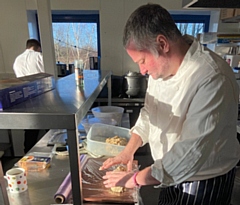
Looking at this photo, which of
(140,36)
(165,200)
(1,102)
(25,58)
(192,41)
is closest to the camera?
(1,102)

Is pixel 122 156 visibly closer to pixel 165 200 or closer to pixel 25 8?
pixel 165 200

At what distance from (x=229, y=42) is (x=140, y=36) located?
2.41 m

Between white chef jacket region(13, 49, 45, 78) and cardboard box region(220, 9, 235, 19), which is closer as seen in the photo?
cardboard box region(220, 9, 235, 19)

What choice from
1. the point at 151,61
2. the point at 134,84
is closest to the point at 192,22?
the point at 134,84

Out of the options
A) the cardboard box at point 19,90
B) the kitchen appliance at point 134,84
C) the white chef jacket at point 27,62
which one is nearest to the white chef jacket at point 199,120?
the cardboard box at point 19,90

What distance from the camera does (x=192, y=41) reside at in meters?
0.84

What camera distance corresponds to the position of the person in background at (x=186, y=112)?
2.18 feet

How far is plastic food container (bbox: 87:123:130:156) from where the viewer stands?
1.18m

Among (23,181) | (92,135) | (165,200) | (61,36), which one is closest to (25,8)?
(61,36)

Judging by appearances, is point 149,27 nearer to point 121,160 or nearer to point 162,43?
point 162,43

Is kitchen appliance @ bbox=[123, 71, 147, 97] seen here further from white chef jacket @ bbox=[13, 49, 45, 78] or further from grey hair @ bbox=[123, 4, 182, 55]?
grey hair @ bbox=[123, 4, 182, 55]

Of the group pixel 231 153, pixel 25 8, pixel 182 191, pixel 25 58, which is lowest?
pixel 182 191

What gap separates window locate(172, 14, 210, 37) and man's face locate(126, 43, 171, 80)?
2630 mm

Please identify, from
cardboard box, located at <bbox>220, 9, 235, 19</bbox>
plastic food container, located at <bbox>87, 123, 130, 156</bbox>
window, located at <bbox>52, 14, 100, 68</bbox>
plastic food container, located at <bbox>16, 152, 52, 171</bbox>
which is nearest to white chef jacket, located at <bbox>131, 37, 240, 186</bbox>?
plastic food container, located at <bbox>87, 123, 130, 156</bbox>
